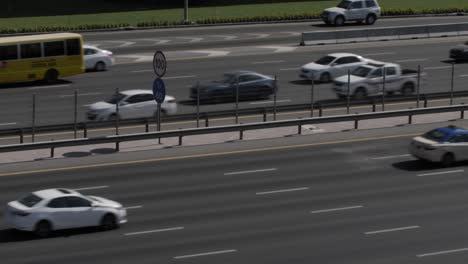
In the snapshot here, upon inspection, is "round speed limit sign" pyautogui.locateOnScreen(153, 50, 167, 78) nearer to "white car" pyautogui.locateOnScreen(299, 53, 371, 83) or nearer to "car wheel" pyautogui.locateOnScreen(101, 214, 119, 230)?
"car wheel" pyautogui.locateOnScreen(101, 214, 119, 230)

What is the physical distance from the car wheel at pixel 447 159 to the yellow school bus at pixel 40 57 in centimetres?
2237

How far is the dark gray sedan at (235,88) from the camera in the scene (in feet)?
147

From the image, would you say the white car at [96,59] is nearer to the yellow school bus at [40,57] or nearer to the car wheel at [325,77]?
the yellow school bus at [40,57]

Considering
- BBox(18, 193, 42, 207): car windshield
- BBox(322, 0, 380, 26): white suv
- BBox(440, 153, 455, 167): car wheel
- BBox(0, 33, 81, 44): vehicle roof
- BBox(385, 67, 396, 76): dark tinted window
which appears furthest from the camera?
BBox(322, 0, 380, 26): white suv

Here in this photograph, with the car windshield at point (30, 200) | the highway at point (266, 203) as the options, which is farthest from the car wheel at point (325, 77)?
the car windshield at point (30, 200)

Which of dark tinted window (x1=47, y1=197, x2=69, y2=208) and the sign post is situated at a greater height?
the sign post

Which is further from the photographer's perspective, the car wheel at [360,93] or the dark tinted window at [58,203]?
the car wheel at [360,93]

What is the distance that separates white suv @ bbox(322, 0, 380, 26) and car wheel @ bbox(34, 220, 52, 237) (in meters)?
43.1

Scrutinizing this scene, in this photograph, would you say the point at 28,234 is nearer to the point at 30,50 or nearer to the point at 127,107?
the point at 127,107

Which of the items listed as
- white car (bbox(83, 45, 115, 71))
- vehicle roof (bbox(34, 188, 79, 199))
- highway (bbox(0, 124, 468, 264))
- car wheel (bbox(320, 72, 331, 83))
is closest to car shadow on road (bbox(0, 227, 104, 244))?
highway (bbox(0, 124, 468, 264))

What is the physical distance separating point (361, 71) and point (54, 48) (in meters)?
14.7

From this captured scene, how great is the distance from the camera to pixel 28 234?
28.1m

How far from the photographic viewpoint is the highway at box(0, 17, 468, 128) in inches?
1801

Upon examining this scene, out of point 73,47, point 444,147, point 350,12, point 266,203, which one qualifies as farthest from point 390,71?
point 350,12
